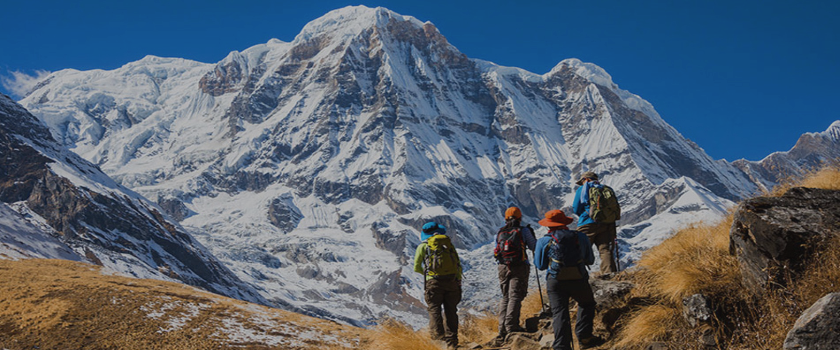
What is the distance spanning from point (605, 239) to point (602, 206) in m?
0.69

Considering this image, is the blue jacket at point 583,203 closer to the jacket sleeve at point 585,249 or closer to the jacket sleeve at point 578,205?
the jacket sleeve at point 578,205

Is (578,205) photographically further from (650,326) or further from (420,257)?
(650,326)

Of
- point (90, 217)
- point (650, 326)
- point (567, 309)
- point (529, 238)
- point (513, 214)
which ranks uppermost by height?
point (90, 217)

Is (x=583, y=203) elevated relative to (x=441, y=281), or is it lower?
elevated

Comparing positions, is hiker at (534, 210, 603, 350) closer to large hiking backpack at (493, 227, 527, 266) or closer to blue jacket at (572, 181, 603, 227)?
large hiking backpack at (493, 227, 527, 266)

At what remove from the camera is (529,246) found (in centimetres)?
1027

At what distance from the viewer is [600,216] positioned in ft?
36.0

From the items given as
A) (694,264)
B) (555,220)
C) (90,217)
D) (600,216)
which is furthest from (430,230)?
(90,217)

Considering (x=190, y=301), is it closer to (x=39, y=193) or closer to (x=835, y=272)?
(x=835, y=272)

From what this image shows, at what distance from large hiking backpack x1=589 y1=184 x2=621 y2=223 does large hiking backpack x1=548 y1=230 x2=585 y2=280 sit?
260cm

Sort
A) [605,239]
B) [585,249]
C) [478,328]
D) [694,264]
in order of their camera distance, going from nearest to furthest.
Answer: [694,264] < [585,249] < [605,239] < [478,328]

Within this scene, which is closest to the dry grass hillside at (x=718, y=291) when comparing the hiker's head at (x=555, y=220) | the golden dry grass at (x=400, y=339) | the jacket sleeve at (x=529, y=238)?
the hiker's head at (x=555, y=220)

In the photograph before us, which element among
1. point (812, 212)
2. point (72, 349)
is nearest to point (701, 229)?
point (812, 212)

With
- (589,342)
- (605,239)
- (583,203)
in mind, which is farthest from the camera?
(583,203)
